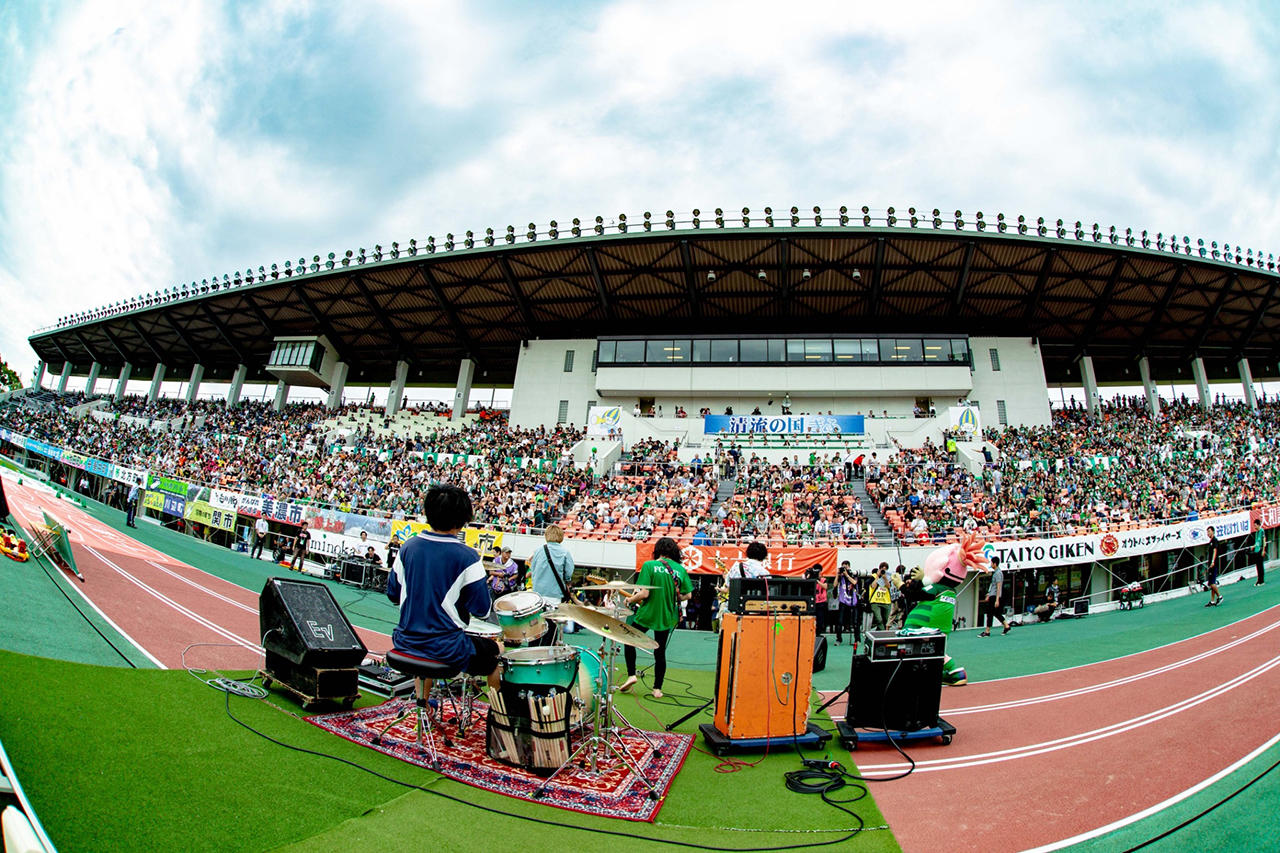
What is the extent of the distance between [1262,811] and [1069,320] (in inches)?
1422

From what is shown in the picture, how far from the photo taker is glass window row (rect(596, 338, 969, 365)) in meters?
31.0

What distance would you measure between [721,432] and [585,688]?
26.4 m

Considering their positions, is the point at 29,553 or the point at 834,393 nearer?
the point at 29,553

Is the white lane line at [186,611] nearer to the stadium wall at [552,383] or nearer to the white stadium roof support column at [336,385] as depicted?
the stadium wall at [552,383]

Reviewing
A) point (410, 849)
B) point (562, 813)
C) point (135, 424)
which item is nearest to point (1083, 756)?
point (562, 813)

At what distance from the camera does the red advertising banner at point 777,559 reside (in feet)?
50.6

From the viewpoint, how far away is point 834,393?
31391 millimetres

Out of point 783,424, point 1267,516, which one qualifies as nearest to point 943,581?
point 1267,516

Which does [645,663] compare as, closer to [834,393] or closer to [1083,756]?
[1083,756]

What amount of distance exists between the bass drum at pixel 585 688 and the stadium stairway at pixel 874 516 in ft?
46.0

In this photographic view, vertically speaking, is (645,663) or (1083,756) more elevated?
(1083,756)

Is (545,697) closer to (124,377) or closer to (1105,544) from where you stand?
(1105,544)

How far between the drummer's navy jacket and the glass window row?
29.1 meters

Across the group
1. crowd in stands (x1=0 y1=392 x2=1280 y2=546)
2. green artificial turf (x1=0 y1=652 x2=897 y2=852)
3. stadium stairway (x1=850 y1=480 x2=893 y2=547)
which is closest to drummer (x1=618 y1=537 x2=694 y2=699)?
green artificial turf (x1=0 y1=652 x2=897 y2=852)
